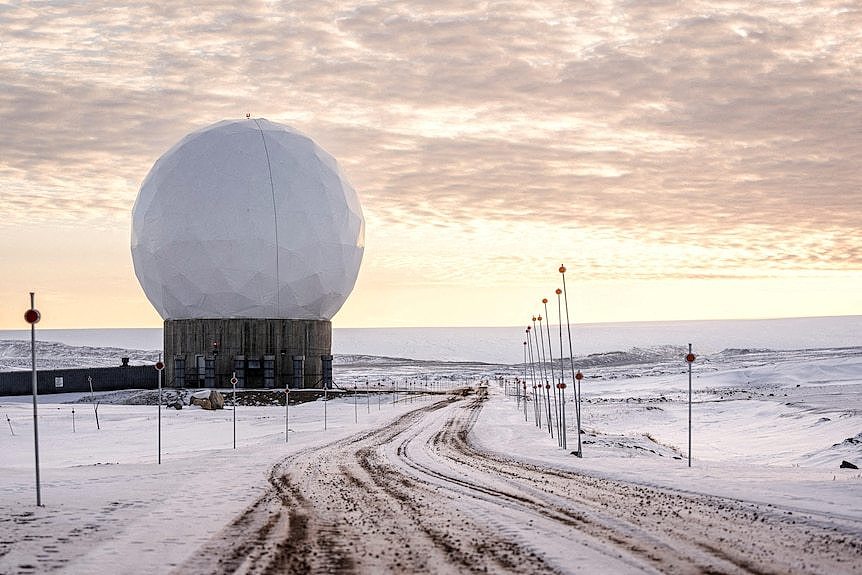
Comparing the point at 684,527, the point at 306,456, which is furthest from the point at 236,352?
the point at 684,527

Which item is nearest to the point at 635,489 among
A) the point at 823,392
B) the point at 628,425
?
the point at 628,425

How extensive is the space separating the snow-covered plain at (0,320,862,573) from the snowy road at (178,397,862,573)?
134mm

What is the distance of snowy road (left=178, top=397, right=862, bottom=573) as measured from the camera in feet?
35.5

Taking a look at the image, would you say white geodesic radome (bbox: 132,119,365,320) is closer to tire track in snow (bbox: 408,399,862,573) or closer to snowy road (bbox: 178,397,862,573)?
snowy road (bbox: 178,397,862,573)

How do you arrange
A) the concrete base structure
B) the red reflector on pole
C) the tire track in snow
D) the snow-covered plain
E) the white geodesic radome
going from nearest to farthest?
the tire track in snow < the snow-covered plain < the red reflector on pole < the white geodesic radome < the concrete base structure

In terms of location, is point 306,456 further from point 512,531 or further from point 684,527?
point 684,527

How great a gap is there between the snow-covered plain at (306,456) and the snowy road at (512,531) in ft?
0.44

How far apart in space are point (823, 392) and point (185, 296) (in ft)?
132

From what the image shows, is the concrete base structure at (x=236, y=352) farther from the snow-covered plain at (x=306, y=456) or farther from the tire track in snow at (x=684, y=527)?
the tire track in snow at (x=684, y=527)

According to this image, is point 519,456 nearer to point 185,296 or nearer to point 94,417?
point 94,417

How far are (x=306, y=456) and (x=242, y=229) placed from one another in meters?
32.5

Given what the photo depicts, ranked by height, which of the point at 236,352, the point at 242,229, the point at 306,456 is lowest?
the point at 306,456

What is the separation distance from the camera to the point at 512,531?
1298cm

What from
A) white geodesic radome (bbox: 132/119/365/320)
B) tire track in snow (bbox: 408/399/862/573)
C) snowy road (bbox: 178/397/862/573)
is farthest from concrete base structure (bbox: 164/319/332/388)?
tire track in snow (bbox: 408/399/862/573)
